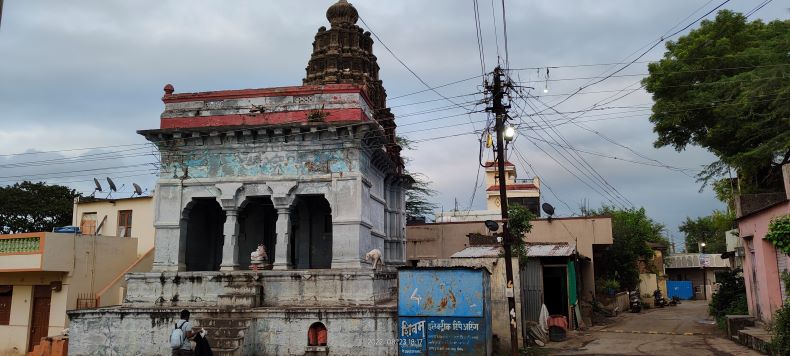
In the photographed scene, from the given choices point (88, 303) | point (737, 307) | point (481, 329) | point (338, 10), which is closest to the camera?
point (481, 329)

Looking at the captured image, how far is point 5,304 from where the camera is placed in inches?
942

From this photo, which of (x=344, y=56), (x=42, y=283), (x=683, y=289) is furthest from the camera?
(x=683, y=289)

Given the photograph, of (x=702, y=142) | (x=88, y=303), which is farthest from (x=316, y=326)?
(x=702, y=142)

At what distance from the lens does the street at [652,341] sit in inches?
645

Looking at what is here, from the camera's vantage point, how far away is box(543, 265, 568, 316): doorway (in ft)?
74.0

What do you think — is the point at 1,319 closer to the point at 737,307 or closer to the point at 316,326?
the point at 316,326

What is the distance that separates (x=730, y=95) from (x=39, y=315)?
2782 cm

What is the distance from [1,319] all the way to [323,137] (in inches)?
659

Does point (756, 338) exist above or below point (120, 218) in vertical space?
below

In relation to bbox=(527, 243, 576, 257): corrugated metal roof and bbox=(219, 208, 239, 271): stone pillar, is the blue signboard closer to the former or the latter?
bbox=(219, 208, 239, 271): stone pillar

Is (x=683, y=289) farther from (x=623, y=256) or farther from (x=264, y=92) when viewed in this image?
(x=264, y=92)

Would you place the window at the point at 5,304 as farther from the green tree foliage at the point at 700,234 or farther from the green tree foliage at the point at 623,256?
the green tree foliage at the point at 700,234

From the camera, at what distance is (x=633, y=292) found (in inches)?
1448

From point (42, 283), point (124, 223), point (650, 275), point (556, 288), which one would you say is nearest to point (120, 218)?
point (124, 223)
